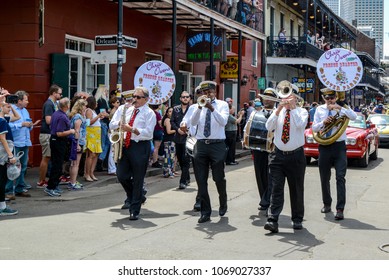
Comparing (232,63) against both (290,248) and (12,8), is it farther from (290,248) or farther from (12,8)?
(290,248)

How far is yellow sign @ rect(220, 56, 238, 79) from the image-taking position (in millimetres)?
22922

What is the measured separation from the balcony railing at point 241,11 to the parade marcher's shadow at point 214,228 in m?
11.0

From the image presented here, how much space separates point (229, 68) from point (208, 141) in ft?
51.5

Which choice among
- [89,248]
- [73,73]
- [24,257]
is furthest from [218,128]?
[73,73]

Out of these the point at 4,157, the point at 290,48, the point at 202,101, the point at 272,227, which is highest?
the point at 290,48

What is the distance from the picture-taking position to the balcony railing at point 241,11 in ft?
60.0

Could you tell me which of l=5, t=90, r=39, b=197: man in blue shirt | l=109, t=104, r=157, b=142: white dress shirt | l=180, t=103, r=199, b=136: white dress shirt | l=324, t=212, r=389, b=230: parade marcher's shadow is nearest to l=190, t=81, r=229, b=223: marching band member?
l=180, t=103, r=199, b=136: white dress shirt

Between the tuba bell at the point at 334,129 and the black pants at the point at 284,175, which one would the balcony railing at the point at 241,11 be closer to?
the tuba bell at the point at 334,129

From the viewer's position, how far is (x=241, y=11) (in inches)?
811

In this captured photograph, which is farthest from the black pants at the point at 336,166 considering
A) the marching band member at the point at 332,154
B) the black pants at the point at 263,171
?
the black pants at the point at 263,171

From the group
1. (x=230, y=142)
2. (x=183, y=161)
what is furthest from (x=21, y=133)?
(x=230, y=142)

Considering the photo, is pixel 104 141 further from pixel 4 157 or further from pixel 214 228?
pixel 214 228

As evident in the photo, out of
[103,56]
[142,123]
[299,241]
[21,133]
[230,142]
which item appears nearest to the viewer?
[299,241]

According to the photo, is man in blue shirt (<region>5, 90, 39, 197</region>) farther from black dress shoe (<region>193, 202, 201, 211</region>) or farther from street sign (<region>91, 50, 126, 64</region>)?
street sign (<region>91, 50, 126, 64</region>)
